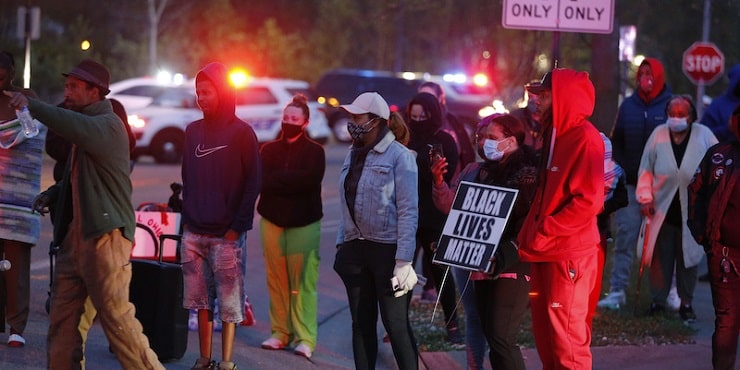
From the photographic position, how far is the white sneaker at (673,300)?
10742mm

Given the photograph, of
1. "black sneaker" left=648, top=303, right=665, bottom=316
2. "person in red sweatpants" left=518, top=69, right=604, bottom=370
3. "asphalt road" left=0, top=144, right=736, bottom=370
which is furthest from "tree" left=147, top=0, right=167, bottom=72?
"person in red sweatpants" left=518, top=69, right=604, bottom=370

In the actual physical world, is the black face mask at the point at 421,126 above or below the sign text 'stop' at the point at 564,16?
below

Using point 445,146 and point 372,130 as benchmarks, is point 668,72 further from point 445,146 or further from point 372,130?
point 372,130

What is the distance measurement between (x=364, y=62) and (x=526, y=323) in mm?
52285

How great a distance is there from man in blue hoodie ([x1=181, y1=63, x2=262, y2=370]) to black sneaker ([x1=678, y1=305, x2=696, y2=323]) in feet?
13.9

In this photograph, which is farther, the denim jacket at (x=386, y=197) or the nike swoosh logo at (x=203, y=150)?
the nike swoosh logo at (x=203, y=150)

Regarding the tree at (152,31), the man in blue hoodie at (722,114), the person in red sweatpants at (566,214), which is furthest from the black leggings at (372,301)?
the tree at (152,31)

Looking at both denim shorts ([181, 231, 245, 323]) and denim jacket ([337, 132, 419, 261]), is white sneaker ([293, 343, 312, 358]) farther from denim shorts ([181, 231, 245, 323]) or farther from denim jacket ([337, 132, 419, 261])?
denim jacket ([337, 132, 419, 261])

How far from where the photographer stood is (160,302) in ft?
27.0

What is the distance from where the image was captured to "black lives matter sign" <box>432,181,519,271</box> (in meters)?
6.80

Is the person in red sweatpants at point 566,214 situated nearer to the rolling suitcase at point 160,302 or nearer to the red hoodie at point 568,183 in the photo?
the red hoodie at point 568,183

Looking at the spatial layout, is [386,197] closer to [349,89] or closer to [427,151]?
[427,151]

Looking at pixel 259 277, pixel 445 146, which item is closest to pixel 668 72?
pixel 259 277

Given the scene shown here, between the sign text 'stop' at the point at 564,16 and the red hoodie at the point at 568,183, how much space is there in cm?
270
